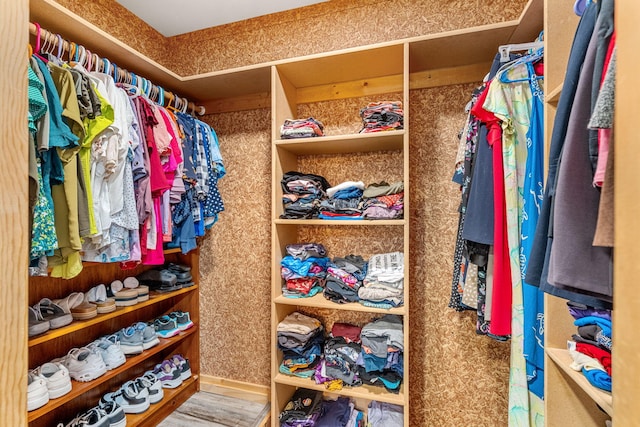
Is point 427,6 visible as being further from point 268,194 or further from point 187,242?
point 187,242

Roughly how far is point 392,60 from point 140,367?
2.28 meters

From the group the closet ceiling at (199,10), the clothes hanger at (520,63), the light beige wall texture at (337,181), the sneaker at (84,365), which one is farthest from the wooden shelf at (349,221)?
the closet ceiling at (199,10)

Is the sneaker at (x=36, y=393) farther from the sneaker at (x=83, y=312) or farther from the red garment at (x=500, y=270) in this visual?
the red garment at (x=500, y=270)

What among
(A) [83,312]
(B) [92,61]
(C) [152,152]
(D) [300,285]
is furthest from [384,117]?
(A) [83,312]

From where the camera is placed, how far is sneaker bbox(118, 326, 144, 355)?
154 centimetres

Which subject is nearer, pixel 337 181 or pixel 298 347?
pixel 298 347

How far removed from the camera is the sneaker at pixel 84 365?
1.33 m

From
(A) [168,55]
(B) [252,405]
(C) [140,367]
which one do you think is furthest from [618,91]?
(A) [168,55]

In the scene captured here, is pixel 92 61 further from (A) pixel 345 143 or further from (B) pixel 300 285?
(B) pixel 300 285

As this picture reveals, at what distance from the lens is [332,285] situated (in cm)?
154

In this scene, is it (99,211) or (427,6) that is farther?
(427,6)

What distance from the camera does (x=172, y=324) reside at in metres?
1.79

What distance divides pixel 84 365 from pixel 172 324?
484 mm

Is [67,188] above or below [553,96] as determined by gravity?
below
